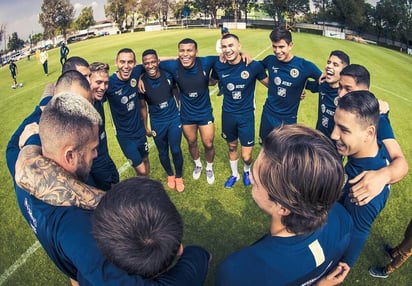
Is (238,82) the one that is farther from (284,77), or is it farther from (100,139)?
(100,139)

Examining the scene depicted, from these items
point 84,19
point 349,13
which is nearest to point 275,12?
point 349,13

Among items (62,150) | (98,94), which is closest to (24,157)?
(62,150)

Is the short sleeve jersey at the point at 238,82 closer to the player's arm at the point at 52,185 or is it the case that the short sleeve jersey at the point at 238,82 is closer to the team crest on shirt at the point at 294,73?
the team crest on shirt at the point at 294,73

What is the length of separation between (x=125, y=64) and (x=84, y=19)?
304 feet

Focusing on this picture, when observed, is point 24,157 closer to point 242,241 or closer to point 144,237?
point 144,237

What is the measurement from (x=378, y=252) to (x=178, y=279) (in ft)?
13.4

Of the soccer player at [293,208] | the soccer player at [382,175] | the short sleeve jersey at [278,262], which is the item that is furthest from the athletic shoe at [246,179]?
the short sleeve jersey at [278,262]

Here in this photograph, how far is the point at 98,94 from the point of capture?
4.79 m

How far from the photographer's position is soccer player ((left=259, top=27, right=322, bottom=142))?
5258 millimetres

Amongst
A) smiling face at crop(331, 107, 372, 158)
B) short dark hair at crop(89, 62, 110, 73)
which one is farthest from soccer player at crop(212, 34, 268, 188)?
smiling face at crop(331, 107, 372, 158)

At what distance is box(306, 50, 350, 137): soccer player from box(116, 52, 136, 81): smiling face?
3250 mm

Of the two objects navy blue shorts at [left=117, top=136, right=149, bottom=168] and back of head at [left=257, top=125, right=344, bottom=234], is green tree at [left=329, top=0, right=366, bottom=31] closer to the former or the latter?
navy blue shorts at [left=117, top=136, right=149, bottom=168]

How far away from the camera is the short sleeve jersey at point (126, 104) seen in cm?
511

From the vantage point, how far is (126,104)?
17.1 ft
